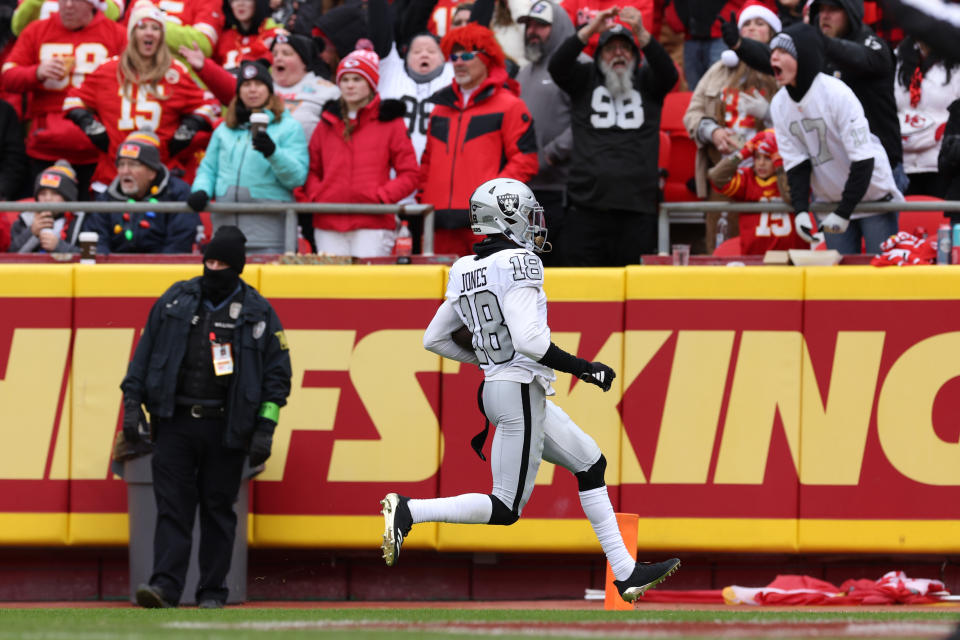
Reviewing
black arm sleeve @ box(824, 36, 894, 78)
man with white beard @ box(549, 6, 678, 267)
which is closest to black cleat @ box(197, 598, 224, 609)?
man with white beard @ box(549, 6, 678, 267)

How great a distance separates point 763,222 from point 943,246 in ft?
4.05

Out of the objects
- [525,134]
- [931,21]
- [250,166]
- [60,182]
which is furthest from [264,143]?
[931,21]

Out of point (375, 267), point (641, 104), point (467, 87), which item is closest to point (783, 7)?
point (641, 104)

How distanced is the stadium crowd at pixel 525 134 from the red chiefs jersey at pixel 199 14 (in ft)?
3.86

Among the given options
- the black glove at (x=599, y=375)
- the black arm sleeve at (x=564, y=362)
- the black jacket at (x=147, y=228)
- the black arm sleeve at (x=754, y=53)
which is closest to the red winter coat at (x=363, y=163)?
the black jacket at (x=147, y=228)

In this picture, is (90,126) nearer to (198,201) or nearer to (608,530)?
(198,201)

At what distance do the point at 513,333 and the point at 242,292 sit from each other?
7.57 ft

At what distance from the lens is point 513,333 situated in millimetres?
7371

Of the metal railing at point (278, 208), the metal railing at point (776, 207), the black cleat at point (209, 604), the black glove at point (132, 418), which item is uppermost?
the metal railing at point (776, 207)

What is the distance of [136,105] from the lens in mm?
11445

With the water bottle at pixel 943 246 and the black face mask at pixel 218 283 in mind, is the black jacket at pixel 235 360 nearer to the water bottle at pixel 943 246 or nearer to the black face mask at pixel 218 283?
the black face mask at pixel 218 283

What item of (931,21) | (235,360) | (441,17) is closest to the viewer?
(931,21)

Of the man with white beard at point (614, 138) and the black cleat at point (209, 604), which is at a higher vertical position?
the man with white beard at point (614, 138)

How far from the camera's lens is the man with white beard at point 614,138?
10.3m
